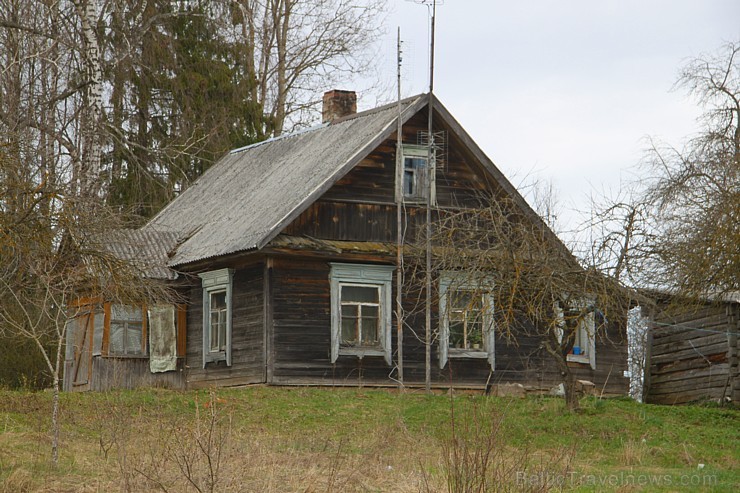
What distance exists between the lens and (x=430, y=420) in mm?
17328

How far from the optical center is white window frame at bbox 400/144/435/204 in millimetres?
22984

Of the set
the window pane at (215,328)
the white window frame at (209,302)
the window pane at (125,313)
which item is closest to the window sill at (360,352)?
the white window frame at (209,302)

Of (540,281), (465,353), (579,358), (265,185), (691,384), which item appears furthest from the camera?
(265,185)

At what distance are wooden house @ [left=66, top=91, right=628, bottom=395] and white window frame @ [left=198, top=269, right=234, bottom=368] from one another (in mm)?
26

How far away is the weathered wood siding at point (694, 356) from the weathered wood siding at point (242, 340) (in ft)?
24.3

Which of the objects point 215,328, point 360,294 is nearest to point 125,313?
point 215,328

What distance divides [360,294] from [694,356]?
6947mm

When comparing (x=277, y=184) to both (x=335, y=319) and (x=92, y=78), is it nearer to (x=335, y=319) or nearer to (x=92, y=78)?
(x=335, y=319)

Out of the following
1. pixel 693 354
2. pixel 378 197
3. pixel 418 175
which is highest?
pixel 418 175

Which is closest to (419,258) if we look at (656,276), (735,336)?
(656,276)

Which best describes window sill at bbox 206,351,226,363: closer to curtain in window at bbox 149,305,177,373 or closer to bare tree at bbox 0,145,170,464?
curtain in window at bbox 149,305,177,373

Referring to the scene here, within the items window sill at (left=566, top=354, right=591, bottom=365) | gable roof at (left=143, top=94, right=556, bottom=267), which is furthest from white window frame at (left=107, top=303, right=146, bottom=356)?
window sill at (left=566, top=354, right=591, bottom=365)

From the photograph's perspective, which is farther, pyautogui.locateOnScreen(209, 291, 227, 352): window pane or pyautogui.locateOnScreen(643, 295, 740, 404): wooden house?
pyautogui.locateOnScreen(209, 291, 227, 352): window pane

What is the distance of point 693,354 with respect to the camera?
2414cm
